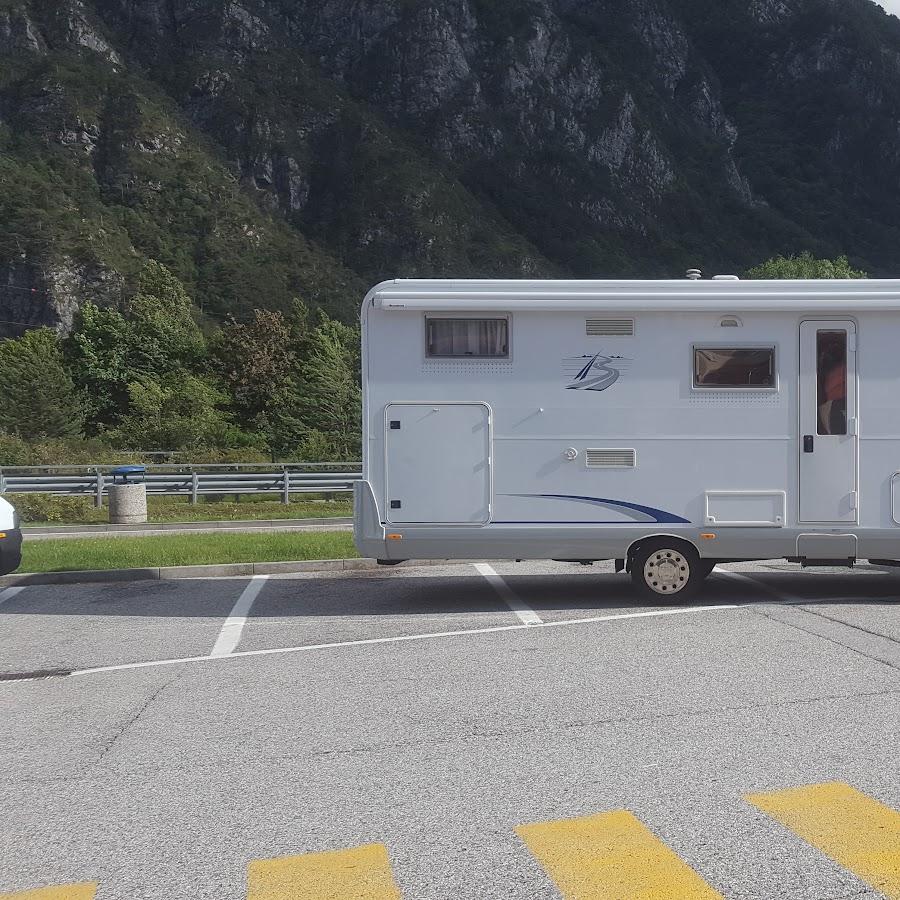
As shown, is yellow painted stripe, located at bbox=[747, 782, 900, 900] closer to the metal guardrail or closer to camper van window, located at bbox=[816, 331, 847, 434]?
camper van window, located at bbox=[816, 331, 847, 434]

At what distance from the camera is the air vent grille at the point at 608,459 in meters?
9.58

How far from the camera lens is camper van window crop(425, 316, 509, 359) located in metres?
9.55

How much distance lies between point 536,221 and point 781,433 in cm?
15293

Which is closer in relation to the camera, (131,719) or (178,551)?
(131,719)

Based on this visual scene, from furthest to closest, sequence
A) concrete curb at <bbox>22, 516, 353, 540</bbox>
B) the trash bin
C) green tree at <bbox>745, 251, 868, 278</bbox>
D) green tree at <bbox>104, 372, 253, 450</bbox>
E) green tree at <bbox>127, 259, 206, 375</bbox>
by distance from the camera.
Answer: green tree at <bbox>745, 251, 868, 278</bbox> → green tree at <bbox>127, 259, 206, 375</bbox> → green tree at <bbox>104, 372, 253, 450</bbox> → the trash bin → concrete curb at <bbox>22, 516, 353, 540</bbox>

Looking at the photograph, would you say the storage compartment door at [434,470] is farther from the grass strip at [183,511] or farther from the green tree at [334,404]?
the green tree at [334,404]

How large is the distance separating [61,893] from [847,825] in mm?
3247

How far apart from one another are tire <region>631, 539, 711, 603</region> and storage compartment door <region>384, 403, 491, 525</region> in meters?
1.65

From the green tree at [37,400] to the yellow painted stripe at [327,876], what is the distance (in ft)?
164

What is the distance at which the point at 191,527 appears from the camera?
20.3 metres

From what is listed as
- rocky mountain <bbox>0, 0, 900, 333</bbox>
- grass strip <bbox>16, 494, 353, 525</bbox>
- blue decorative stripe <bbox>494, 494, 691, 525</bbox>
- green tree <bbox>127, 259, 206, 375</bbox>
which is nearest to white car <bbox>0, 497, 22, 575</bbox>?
blue decorative stripe <bbox>494, 494, 691, 525</bbox>

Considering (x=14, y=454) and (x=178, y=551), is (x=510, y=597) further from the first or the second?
(x=14, y=454)

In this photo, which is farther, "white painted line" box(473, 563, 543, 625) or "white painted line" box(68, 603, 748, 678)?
"white painted line" box(473, 563, 543, 625)

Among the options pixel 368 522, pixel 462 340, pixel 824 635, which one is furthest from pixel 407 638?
pixel 824 635
